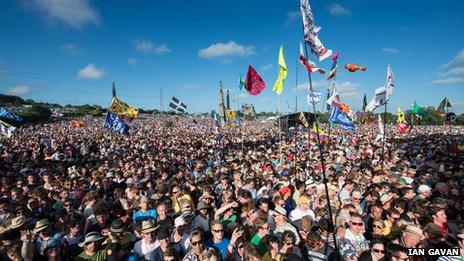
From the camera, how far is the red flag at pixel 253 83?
14086 mm

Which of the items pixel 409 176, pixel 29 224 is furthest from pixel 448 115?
pixel 29 224

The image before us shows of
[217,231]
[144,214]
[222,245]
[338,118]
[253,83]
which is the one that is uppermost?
[253,83]

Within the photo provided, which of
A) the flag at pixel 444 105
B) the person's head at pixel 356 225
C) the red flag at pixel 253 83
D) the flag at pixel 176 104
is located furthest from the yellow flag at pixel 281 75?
the flag at pixel 444 105

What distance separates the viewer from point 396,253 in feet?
12.3

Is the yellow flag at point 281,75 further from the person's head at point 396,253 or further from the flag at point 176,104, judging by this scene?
the flag at point 176,104

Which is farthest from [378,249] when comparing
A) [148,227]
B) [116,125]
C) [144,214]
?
[116,125]

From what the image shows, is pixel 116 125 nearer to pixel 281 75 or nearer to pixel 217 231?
pixel 281 75

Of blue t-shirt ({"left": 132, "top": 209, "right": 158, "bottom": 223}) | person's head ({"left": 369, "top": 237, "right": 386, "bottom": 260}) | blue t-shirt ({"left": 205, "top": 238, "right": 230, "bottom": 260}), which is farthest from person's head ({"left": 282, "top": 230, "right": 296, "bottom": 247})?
blue t-shirt ({"left": 132, "top": 209, "right": 158, "bottom": 223})

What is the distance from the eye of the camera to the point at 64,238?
5.09 metres

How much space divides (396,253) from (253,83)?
11.1 meters

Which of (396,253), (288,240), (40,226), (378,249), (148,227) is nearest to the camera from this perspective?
(396,253)

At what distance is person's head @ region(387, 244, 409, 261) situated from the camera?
3.74 metres

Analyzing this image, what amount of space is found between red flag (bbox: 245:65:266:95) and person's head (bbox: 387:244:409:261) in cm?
1073

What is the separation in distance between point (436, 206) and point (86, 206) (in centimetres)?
688
